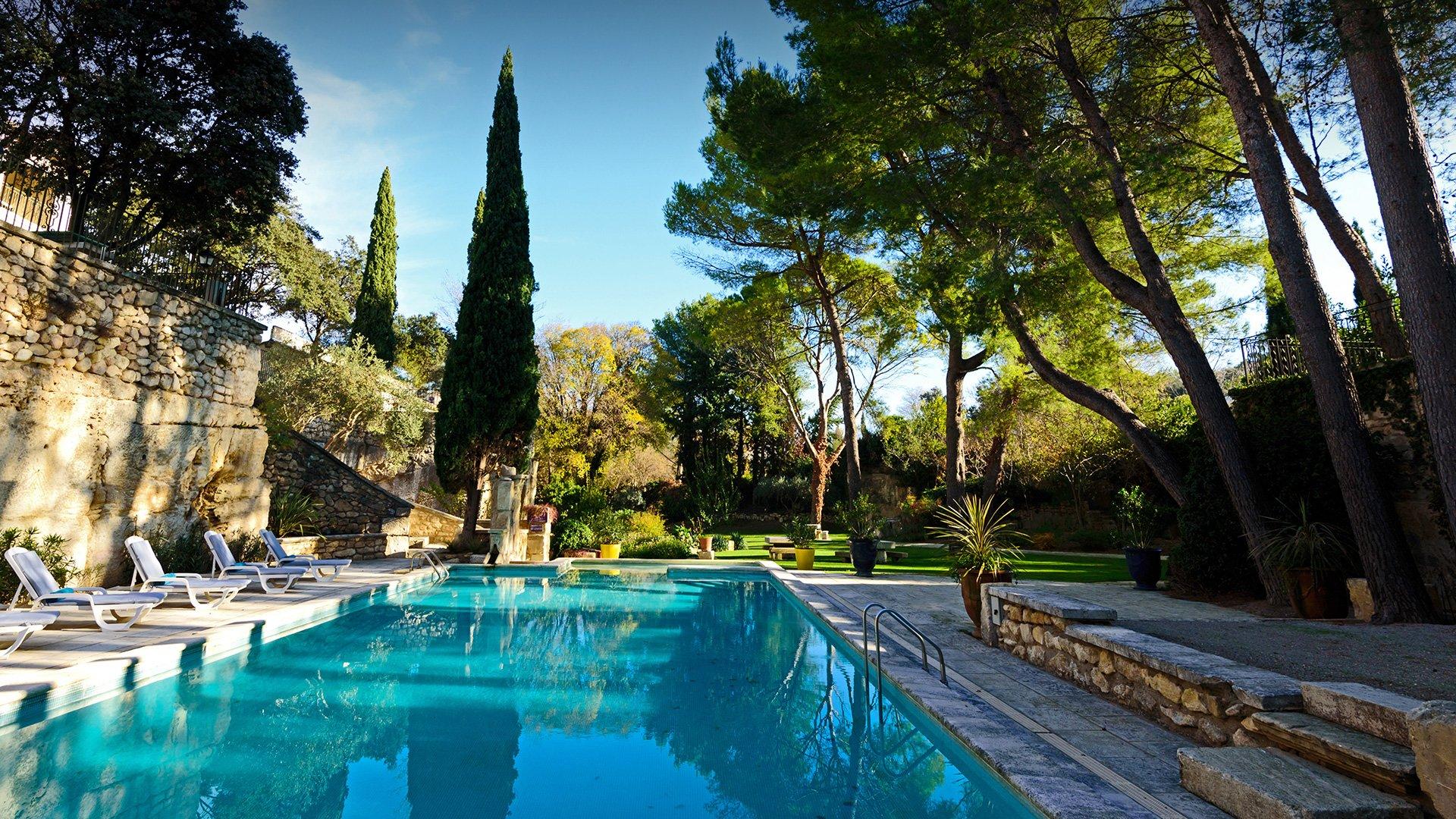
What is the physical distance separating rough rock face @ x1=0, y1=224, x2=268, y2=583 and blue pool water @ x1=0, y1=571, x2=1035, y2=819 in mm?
3362

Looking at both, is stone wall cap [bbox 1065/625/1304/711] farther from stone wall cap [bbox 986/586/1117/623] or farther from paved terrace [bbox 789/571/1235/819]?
paved terrace [bbox 789/571/1235/819]

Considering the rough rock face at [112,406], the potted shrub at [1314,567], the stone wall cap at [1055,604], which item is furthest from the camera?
the rough rock face at [112,406]

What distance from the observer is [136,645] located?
17.6 feet

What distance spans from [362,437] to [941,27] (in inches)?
752

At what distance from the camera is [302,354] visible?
1816cm

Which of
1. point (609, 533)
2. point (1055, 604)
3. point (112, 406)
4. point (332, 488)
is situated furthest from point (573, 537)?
point (1055, 604)

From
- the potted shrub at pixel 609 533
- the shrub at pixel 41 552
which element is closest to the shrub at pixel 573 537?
the potted shrub at pixel 609 533

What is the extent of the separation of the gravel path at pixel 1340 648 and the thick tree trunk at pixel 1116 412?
3.15 meters

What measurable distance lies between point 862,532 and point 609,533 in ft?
21.8

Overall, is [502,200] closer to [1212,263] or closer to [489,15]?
[489,15]

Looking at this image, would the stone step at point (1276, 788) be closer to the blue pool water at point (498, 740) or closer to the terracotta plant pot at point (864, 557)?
the blue pool water at point (498, 740)

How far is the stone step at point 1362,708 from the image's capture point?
2.59 meters

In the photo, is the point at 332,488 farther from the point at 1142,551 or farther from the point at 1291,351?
the point at 1291,351

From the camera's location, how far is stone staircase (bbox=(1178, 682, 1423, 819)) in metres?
2.34
